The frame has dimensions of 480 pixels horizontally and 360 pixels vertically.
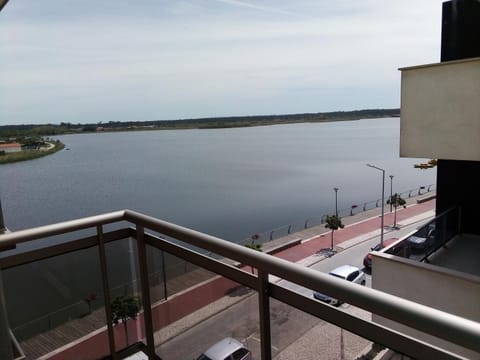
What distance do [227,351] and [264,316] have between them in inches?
13.5

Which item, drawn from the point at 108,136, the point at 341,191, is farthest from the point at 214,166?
the point at 108,136

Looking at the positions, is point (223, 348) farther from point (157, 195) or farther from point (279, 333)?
point (157, 195)

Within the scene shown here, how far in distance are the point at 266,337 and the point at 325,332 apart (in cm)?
24

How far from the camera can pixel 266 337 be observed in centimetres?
120

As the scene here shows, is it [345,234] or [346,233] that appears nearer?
[345,234]

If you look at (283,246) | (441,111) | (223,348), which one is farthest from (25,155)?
(223,348)

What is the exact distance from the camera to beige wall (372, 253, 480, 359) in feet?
16.2

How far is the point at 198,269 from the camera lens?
1.51 meters

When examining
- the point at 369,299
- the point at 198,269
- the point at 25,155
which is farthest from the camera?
the point at 25,155

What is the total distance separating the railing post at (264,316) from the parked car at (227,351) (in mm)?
82

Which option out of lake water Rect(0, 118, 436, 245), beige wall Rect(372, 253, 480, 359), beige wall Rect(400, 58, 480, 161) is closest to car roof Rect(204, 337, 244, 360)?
beige wall Rect(372, 253, 480, 359)

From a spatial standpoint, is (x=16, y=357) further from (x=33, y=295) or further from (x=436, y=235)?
(x=436, y=235)

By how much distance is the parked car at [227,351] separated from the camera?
1328 millimetres

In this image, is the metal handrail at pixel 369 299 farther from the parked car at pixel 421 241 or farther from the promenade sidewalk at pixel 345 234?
the promenade sidewalk at pixel 345 234
